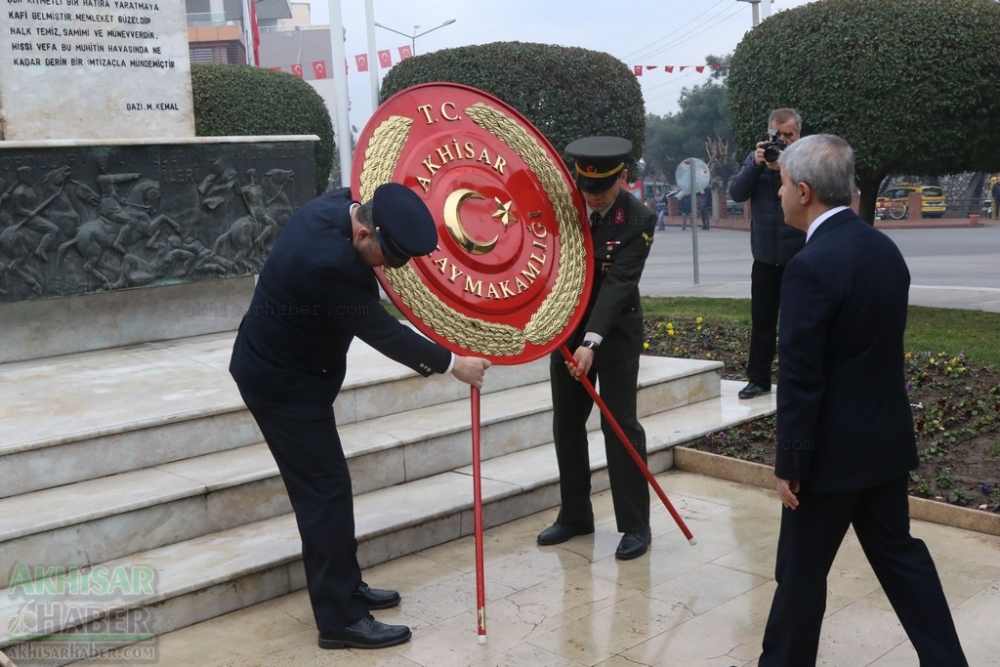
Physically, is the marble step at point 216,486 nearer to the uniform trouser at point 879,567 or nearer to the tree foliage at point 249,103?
the uniform trouser at point 879,567

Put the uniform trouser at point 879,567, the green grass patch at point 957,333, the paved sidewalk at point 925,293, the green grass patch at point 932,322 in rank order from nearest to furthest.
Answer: the uniform trouser at point 879,567, the green grass patch at point 957,333, the green grass patch at point 932,322, the paved sidewalk at point 925,293

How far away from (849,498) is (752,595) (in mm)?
1308

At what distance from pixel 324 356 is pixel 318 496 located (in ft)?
1.74

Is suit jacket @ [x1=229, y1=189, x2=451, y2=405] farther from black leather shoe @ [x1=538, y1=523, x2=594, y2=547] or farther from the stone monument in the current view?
the stone monument

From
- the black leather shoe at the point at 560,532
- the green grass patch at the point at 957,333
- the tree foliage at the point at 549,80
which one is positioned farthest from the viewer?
the tree foliage at the point at 549,80

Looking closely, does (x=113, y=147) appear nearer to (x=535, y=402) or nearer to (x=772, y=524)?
(x=535, y=402)

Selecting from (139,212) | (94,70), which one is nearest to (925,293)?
(139,212)

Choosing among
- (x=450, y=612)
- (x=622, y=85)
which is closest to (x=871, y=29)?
(x=622, y=85)

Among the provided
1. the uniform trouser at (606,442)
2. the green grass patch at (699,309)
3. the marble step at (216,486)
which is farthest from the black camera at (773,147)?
the green grass patch at (699,309)

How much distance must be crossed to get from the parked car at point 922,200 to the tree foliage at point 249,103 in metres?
28.3

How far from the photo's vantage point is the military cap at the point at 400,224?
11.3 feet

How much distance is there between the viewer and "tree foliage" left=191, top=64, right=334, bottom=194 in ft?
43.2

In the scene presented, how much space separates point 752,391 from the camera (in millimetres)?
7055

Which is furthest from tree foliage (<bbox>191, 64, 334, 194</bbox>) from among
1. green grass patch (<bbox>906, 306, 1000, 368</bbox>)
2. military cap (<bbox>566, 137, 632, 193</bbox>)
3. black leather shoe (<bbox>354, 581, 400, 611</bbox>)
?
black leather shoe (<bbox>354, 581, 400, 611</bbox>)
